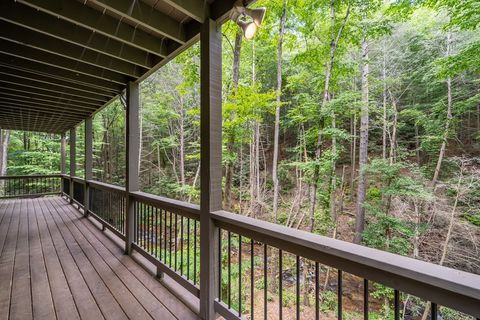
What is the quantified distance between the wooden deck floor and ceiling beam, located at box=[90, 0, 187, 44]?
8.38 feet

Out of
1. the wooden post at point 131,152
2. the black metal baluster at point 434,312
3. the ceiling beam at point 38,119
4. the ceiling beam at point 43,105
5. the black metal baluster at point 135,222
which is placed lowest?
the black metal baluster at point 135,222

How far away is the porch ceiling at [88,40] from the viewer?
1942mm

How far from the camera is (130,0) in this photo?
192 cm

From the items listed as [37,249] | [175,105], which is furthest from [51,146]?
[37,249]

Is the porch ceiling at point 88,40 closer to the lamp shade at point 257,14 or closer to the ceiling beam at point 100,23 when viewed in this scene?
the ceiling beam at point 100,23

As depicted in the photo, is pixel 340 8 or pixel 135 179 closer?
pixel 135 179

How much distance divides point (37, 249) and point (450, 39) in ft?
39.5

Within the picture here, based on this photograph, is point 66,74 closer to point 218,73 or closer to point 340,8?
point 218,73

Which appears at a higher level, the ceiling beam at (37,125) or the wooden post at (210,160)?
the ceiling beam at (37,125)

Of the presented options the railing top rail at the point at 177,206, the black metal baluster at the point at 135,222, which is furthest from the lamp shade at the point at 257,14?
the black metal baluster at the point at 135,222

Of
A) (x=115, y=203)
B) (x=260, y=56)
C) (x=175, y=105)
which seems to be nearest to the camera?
(x=115, y=203)

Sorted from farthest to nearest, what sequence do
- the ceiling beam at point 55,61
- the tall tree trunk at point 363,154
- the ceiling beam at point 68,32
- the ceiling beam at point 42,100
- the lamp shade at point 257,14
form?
the tall tree trunk at point 363,154 < the ceiling beam at point 42,100 < the ceiling beam at point 55,61 < the ceiling beam at point 68,32 < the lamp shade at point 257,14

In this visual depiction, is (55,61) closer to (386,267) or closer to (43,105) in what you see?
(43,105)

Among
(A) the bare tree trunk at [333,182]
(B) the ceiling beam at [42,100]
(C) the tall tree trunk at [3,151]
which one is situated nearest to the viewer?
(B) the ceiling beam at [42,100]
